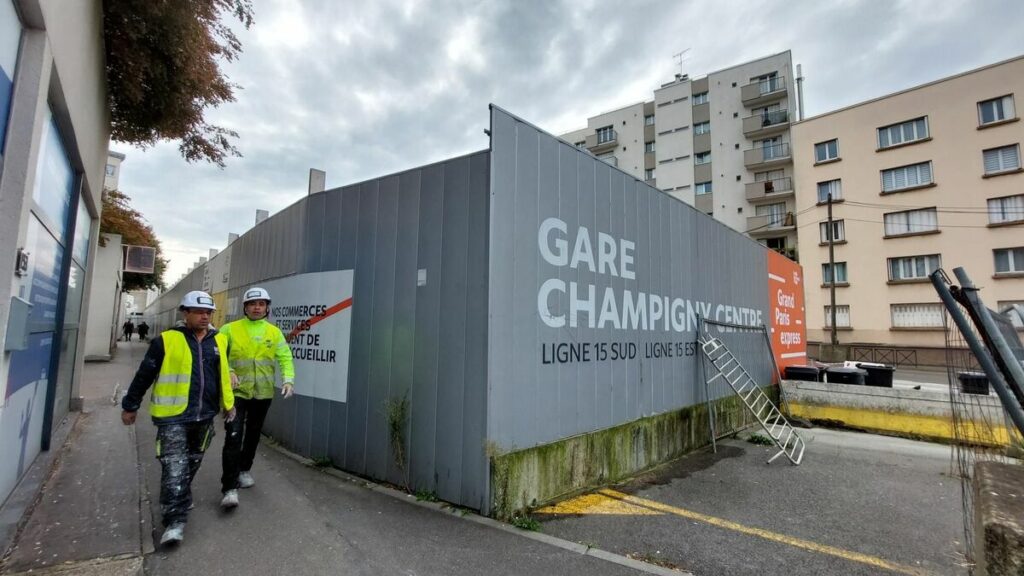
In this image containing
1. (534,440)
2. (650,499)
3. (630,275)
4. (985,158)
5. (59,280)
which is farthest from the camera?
(985,158)

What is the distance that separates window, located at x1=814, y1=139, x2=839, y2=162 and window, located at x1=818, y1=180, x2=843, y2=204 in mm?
1352

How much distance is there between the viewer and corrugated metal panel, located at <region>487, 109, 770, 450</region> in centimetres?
441

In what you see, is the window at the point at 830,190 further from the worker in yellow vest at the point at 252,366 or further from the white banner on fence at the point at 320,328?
the worker in yellow vest at the point at 252,366

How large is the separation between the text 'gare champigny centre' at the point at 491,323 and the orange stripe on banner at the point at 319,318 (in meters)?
0.03

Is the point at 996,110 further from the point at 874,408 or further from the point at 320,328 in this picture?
the point at 320,328

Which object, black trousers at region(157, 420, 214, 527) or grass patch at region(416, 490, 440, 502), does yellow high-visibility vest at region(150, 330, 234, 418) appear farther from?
grass patch at region(416, 490, 440, 502)

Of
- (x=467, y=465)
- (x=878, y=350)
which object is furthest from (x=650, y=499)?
(x=878, y=350)

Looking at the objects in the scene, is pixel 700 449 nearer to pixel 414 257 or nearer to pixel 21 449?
pixel 414 257

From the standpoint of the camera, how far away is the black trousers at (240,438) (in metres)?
4.17

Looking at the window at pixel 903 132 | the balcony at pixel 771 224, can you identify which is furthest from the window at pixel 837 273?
the window at pixel 903 132

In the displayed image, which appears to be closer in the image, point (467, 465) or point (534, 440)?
point (467, 465)

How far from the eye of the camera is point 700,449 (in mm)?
7273

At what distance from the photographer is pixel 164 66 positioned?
6.53 m

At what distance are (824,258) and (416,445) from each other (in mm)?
28898
